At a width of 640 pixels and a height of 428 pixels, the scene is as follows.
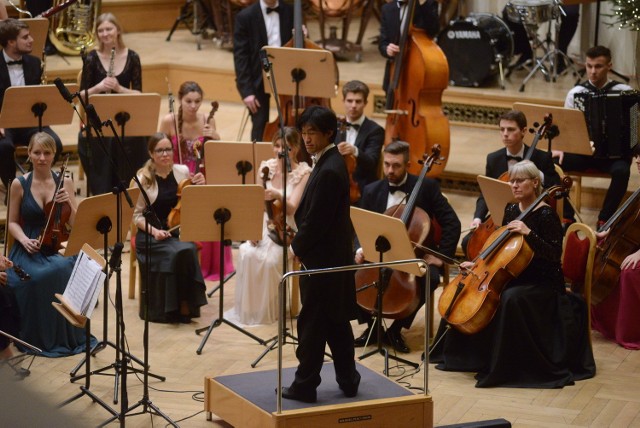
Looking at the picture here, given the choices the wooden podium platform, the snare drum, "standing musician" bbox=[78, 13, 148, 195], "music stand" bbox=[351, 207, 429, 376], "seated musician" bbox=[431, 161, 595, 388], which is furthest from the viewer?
the snare drum

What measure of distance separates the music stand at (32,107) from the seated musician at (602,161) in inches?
120

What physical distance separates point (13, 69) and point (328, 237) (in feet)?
11.6

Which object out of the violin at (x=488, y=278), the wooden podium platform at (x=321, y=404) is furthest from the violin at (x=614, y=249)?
the wooden podium platform at (x=321, y=404)

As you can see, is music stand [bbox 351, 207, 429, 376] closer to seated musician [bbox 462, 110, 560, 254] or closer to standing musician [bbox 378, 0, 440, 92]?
seated musician [bbox 462, 110, 560, 254]

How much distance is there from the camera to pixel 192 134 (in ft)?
20.1

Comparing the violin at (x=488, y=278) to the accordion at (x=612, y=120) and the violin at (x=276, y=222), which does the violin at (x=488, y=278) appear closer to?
the violin at (x=276, y=222)

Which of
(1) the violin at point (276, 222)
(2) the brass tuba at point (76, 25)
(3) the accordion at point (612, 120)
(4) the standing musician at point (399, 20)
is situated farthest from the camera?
(2) the brass tuba at point (76, 25)

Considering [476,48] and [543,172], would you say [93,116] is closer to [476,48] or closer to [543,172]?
[543,172]

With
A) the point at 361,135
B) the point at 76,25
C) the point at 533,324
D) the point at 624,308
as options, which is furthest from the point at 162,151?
the point at 76,25

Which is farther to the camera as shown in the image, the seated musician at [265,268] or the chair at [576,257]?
the seated musician at [265,268]

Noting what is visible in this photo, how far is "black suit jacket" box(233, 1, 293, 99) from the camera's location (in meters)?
6.75

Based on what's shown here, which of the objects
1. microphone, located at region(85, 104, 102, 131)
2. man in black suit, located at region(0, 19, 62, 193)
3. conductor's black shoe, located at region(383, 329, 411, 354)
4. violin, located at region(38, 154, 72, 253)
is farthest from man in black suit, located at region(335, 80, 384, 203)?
microphone, located at region(85, 104, 102, 131)

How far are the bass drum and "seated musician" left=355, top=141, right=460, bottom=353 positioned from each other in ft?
10.4

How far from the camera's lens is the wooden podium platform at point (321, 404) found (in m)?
3.60
